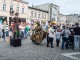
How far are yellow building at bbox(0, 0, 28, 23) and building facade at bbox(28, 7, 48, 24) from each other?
205 cm

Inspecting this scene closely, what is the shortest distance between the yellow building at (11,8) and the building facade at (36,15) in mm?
2048

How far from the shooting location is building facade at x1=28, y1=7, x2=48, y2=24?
40912mm

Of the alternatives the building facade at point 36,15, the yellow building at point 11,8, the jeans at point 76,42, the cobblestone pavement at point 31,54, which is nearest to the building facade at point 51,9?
the building facade at point 36,15

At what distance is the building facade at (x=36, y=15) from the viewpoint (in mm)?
40912

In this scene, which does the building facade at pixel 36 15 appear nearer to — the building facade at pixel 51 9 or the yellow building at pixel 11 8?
the yellow building at pixel 11 8

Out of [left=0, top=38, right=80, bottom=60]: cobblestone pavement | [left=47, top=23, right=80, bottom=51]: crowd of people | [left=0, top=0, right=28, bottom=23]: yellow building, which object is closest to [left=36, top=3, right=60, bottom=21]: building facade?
[left=0, top=0, right=28, bottom=23]: yellow building

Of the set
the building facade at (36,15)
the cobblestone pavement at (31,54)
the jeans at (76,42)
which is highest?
the building facade at (36,15)

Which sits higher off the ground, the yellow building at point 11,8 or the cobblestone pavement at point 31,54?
the yellow building at point 11,8

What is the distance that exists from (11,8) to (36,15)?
402 inches

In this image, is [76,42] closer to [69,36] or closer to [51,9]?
[69,36]

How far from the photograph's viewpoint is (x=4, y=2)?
33406 mm

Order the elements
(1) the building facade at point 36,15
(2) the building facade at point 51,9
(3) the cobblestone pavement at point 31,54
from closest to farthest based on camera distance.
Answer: (3) the cobblestone pavement at point 31,54 → (1) the building facade at point 36,15 → (2) the building facade at point 51,9

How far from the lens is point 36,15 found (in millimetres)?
43812

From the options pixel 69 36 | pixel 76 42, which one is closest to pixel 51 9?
pixel 69 36
